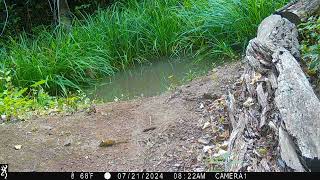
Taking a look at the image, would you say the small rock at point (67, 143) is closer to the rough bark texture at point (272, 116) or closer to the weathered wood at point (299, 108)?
the rough bark texture at point (272, 116)

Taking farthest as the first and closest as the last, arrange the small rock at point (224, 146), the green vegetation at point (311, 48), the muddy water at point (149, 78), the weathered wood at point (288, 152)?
the muddy water at point (149, 78)
the green vegetation at point (311, 48)
the small rock at point (224, 146)
the weathered wood at point (288, 152)

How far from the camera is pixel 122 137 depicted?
400 cm

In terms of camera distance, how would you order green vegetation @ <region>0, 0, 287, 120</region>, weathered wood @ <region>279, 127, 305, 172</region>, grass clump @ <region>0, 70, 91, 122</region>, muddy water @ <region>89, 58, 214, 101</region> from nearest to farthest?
weathered wood @ <region>279, 127, 305, 172</region>, grass clump @ <region>0, 70, 91, 122</region>, muddy water @ <region>89, 58, 214, 101</region>, green vegetation @ <region>0, 0, 287, 120</region>

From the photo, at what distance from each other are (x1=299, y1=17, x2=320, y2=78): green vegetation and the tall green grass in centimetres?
151

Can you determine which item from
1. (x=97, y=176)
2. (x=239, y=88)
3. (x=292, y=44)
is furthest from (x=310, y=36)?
(x=97, y=176)

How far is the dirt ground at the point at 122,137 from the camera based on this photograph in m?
3.49

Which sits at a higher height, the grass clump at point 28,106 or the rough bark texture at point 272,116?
the rough bark texture at point 272,116

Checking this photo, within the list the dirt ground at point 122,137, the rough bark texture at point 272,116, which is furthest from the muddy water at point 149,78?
the rough bark texture at point 272,116

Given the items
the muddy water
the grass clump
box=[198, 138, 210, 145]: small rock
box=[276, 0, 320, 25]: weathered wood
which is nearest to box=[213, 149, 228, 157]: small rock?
box=[198, 138, 210, 145]: small rock

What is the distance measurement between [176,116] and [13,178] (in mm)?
Result: 1553

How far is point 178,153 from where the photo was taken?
A: 346cm

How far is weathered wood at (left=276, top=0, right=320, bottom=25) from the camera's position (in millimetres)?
5367

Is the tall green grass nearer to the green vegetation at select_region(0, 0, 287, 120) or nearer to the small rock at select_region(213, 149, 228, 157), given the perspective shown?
the green vegetation at select_region(0, 0, 287, 120)

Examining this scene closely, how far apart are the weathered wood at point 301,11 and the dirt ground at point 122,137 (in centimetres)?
112
